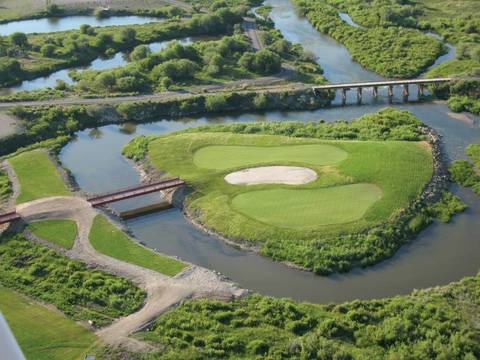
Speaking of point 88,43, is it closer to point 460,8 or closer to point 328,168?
point 328,168

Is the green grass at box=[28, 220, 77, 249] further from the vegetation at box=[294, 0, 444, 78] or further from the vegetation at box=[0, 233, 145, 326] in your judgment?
the vegetation at box=[294, 0, 444, 78]

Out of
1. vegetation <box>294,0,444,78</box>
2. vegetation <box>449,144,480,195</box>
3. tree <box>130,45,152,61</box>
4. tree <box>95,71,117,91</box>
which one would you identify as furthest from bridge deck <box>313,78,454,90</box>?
tree <box>130,45,152,61</box>

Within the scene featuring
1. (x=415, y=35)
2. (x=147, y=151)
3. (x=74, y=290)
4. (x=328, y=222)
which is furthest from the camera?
(x=415, y=35)

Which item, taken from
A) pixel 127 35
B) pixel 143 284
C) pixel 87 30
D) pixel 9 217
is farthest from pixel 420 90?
pixel 87 30

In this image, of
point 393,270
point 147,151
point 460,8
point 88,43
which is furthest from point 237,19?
point 393,270

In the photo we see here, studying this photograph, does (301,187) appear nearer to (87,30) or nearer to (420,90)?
(420,90)

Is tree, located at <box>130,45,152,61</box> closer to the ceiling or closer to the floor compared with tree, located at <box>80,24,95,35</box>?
closer to the floor

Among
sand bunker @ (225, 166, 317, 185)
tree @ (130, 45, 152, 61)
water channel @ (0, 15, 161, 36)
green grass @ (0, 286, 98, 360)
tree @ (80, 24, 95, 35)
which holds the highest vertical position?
water channel @ (0, 15, 161, 36)
